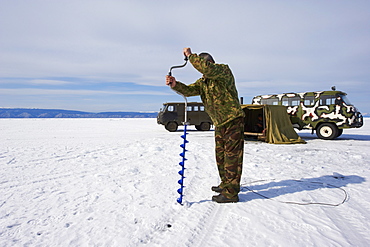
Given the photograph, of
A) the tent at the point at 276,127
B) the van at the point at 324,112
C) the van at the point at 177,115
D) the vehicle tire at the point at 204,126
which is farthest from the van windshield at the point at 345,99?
the vehicle tire at the point at 204,126

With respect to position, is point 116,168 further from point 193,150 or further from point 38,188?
point 193,150

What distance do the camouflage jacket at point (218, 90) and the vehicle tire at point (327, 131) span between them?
396 inches

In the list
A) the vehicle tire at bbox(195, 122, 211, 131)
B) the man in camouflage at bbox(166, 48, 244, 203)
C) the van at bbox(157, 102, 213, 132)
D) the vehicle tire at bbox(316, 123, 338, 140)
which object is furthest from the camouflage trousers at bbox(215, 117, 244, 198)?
the vehicle tire at bbox(195, 122, 211, 131)

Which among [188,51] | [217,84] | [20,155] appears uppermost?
[188,51]

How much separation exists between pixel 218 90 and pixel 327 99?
10.3m

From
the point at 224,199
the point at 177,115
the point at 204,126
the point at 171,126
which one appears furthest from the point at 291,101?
the point at 224,199

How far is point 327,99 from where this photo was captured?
1092 centimetres

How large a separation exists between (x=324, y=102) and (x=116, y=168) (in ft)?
34.0

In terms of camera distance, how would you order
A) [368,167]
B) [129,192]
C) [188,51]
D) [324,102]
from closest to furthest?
[188,51]
[129,192]
[368,167]
[324,102]

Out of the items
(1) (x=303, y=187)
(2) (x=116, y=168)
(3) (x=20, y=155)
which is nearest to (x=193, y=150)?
(2) (x=116, y=168)

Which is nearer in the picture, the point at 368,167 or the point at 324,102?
the point at 368,167

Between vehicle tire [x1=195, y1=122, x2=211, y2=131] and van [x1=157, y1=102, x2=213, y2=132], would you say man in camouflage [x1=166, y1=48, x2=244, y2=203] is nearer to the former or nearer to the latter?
van [x1=157, y1=102, x2=213, y2=132]

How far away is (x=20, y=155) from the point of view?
6297 millimetres

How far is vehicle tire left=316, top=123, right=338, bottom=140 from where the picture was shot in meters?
10.8
